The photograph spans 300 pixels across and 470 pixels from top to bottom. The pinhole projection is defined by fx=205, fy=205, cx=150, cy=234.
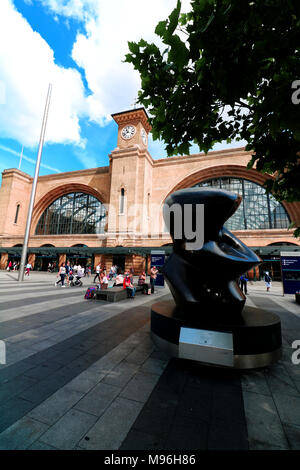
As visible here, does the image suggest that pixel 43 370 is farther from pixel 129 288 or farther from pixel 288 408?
pixel 129 288

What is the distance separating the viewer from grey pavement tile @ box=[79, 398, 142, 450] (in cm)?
175

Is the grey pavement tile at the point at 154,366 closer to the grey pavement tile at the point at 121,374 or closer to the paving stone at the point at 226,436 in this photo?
the grey pavement tile at the point at 121,374

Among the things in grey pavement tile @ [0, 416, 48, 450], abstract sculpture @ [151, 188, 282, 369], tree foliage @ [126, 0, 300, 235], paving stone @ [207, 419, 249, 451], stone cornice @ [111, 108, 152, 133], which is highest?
stone cornice @ [111, 108, 152, 133]

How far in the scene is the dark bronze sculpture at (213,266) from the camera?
381 centimetres

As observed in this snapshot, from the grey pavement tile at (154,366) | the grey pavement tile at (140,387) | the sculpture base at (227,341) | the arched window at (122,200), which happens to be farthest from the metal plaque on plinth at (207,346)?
the arched window at (122,200)

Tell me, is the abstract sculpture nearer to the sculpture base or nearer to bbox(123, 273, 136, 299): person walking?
the sculpture base

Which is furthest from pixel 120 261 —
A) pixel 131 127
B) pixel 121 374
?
pixel 121 374

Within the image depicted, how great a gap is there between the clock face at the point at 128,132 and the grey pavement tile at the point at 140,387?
31338mm

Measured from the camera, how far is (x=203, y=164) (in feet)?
95.3

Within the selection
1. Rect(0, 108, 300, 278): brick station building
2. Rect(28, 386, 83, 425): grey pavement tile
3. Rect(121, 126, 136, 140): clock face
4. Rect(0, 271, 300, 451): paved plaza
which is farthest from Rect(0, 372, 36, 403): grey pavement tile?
Rect(121, 126, 136, 140): clock face

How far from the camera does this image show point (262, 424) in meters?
2.04

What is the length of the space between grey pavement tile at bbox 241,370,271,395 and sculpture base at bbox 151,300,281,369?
0.32ft

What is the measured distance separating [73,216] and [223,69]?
35945mm

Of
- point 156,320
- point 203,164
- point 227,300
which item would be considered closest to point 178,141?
point 227,300
